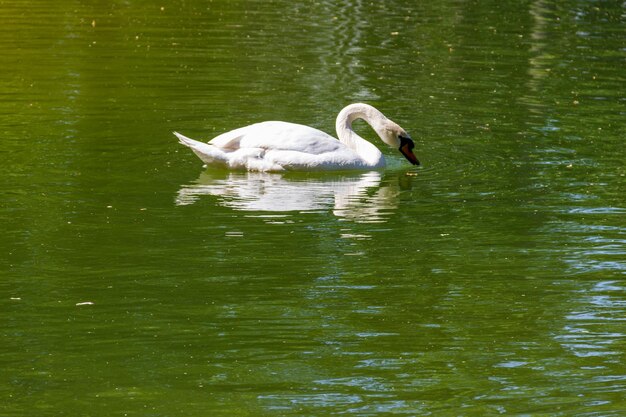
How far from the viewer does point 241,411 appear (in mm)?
7047

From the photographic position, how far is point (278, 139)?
530 inches

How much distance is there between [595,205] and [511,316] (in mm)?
3551

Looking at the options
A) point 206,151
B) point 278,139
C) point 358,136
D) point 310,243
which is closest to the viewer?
point 310,243

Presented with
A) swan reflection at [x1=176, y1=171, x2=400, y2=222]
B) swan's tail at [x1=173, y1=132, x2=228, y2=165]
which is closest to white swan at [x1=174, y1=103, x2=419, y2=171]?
swan's tail at [x1=173, y1=132, x2=228, y2=165]

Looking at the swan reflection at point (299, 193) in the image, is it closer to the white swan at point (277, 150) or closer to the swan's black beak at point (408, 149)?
the white swan at point (277, 150)

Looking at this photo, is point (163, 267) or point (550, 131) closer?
point (163, 267)

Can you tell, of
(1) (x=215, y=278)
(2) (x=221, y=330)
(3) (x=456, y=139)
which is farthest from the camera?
(3) (x=456, y=139)

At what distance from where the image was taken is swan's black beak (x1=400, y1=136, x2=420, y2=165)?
13836 mm

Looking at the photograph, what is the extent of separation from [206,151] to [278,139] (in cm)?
71

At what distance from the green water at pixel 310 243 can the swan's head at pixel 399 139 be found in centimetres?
20

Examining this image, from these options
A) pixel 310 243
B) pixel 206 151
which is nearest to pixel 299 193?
pixel 206 151

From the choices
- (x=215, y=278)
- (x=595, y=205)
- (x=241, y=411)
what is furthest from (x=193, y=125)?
(x=241, y=411)

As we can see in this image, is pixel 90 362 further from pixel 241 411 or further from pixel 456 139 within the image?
pixel 456 139

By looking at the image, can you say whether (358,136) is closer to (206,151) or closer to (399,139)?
(399,139)
